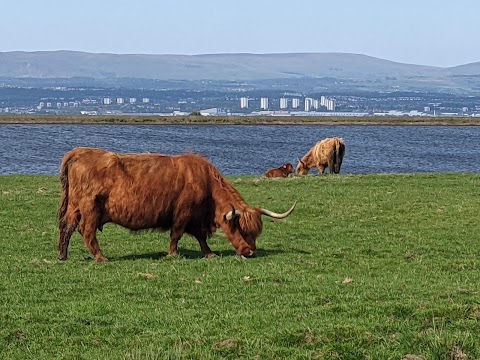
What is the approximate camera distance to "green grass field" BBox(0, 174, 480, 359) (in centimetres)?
898

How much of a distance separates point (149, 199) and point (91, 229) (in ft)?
3.47

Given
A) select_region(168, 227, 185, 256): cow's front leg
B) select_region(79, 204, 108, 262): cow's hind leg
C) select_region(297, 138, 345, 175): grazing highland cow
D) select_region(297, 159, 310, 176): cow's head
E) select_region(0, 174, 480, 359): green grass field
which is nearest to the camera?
select_region(0, 174, 480, 359): green grass field

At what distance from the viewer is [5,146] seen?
217ft

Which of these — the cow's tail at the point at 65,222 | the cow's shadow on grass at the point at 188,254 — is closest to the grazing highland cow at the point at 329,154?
the cow's shadow on grass at the point at 188,254

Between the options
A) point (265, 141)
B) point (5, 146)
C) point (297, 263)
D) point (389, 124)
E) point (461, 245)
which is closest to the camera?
point (297, 263)

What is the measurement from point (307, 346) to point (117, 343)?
1934 millimetres

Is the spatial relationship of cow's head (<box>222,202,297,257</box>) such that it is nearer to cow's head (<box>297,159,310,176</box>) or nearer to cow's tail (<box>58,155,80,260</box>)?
cow's tail (<box>58,155,80,260</box>)

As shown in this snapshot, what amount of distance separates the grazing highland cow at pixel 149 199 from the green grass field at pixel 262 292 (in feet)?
1.65

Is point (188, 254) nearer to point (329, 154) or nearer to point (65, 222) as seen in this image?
point (65, 222)

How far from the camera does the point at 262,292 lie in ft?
37.9

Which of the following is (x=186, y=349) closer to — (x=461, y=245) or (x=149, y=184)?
(x=149, y=184)

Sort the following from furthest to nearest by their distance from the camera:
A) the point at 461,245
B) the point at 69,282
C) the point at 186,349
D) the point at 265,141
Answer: the point at 265,141, the point at 461,245, the point at 69,282, the point at 186,349

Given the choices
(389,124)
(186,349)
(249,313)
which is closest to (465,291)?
(249,313)

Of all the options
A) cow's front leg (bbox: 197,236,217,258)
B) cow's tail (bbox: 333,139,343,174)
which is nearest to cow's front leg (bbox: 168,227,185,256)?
cow's front leg (bbox: 197,236,217,258)
